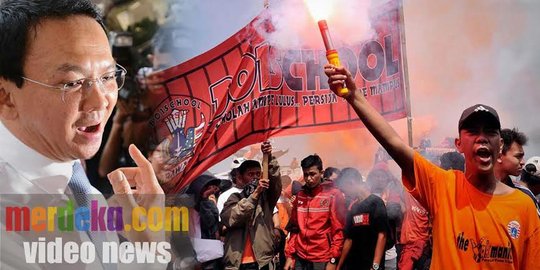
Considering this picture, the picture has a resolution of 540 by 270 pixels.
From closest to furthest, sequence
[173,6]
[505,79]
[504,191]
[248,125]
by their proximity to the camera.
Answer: [504,191]
[173,6]
[248,125]
[505,79]

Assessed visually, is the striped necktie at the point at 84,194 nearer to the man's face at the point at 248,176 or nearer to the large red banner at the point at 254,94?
the large red banner at the point at 254,94

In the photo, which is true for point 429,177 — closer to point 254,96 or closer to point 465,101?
point 254,96

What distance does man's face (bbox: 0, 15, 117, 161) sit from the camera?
2648 millimetres

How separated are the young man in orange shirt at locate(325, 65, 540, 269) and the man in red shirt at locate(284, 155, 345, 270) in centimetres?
208

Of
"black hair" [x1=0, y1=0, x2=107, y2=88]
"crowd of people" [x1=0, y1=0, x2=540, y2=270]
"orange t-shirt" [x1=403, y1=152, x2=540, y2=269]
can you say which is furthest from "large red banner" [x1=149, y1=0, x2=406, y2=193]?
"orange t-shirt" [x1=403, y1=152, x2=540, y2=269]

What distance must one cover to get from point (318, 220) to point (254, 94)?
1.21 m

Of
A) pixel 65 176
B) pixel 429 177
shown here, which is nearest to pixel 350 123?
pixel 429 177

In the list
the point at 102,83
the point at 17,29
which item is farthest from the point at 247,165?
the point at 17,29

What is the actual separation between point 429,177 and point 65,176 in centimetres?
155

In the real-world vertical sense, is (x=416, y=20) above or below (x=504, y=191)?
above

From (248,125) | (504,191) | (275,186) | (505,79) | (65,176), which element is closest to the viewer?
Answer: (504,191)

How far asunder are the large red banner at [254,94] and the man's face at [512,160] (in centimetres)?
73

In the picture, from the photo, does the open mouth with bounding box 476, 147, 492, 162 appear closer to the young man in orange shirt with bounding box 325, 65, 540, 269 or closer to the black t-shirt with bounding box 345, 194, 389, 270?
the young man in orange shirt with bounding box 325, 65, 540, 269

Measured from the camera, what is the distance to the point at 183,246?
11.6 ft
